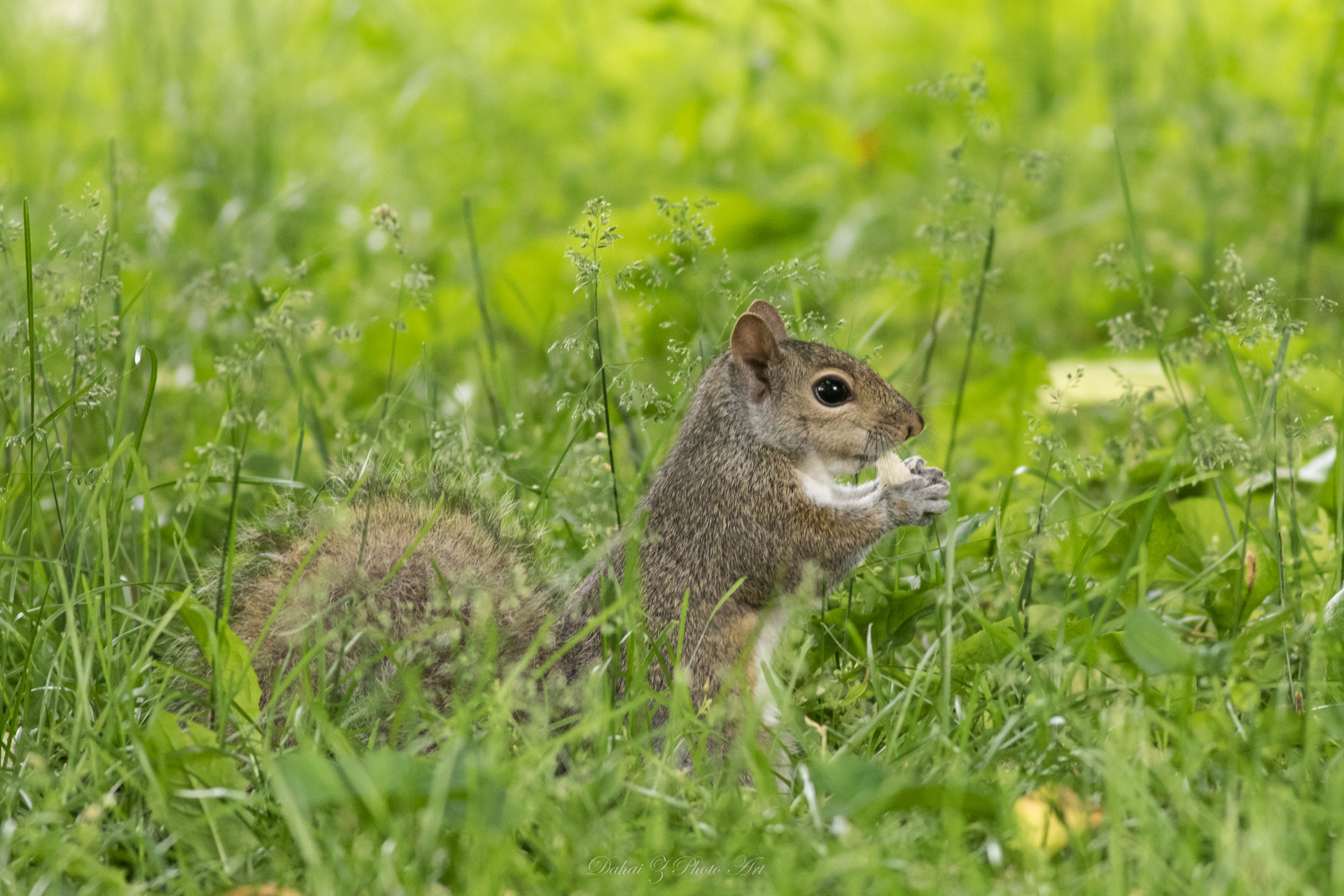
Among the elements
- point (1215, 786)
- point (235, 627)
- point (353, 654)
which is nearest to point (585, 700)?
point (353, 654)

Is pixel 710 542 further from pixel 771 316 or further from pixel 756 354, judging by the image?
pixel 771 316

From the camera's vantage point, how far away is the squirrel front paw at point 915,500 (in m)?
2.08

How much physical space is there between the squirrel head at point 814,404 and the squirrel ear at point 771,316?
50 millimetres

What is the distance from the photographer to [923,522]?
2100mm

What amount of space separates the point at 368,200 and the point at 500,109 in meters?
0.81

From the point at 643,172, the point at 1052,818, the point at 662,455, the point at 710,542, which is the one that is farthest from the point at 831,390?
the point at 643,172

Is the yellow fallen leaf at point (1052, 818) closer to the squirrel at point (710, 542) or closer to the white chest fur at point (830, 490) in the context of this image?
the squirrel at point (710, 542)

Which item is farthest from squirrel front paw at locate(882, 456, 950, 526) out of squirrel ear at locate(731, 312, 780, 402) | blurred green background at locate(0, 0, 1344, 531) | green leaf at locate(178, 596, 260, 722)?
green leaf at locate(178, 596, 260, 722)

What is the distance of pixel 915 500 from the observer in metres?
2.09

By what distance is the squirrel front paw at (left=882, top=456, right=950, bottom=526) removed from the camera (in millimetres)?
2084

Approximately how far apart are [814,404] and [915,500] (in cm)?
23

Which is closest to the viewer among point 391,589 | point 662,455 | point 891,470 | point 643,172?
point 391,589

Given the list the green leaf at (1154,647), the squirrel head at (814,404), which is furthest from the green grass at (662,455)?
the squirrel head at (814,404)

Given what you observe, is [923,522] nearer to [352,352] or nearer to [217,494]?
[217,494]
